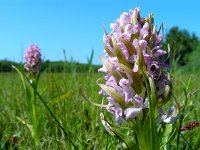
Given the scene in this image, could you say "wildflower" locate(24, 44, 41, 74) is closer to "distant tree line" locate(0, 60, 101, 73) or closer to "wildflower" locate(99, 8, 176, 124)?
"distant tree line" locate(0, 60, 101, 73)

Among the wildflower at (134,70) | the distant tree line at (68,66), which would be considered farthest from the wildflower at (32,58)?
the wildflower at (134,70)

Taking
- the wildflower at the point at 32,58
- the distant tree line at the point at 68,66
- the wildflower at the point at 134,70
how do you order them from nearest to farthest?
the wildflower at the point at 134,70
the distant tree line at the point at 68,66
the wildflower at the point at 32,58

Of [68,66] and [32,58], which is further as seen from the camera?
[32,58]

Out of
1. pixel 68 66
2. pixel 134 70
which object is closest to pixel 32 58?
pixel 68 66

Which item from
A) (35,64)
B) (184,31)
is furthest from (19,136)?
(184,31)

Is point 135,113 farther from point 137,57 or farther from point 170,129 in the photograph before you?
point 170,129

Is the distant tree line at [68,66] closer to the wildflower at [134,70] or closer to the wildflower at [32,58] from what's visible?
the wildflower at [32,58]

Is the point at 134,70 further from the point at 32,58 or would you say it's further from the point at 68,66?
the point at 32,58
